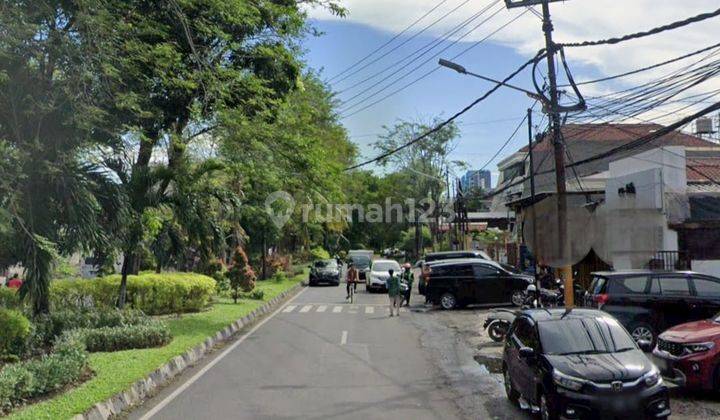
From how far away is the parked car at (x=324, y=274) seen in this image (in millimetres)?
42062

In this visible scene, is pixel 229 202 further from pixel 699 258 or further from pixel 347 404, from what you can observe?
pixel 699 258

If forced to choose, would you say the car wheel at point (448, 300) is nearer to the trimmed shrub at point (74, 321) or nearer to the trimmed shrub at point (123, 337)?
the trimmed shrub at point (74, 321)

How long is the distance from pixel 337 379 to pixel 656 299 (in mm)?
7122

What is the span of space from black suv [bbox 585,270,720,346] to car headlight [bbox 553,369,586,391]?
21.7 feet

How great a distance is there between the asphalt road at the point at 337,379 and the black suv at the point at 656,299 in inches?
131

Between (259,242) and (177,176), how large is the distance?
26.8 metres

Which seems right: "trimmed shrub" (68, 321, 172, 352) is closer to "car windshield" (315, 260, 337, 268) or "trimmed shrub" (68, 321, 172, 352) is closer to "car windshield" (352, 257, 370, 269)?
"car windshield" (315, 260, 337, 268)

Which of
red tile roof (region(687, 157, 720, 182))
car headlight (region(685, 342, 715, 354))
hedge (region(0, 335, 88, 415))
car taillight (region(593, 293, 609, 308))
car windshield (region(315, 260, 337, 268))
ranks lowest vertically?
hedge (region(0, 335, 88, 415))

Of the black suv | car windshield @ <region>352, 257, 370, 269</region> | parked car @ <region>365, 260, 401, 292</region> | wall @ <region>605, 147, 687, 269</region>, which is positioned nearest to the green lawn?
the black suv

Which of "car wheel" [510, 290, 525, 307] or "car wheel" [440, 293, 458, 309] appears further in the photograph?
"car wheel" [440, 293, 458, 309]

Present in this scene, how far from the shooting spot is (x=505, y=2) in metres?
15.9

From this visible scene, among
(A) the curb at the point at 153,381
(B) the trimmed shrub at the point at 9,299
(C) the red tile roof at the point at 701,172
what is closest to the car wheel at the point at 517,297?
(C) the red tile roof at the point at 701,172

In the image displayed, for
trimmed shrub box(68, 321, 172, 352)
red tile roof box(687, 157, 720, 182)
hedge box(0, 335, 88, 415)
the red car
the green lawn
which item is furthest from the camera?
red tile roof box(687, 157, 720, 182)

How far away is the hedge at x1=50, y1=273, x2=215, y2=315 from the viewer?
19.2m
